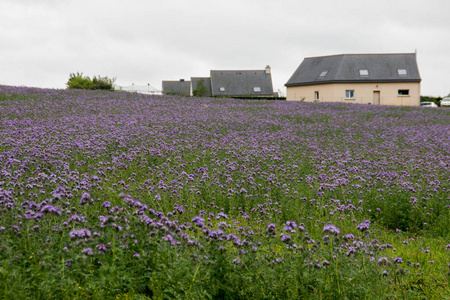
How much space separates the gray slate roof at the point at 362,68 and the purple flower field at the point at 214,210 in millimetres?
34128

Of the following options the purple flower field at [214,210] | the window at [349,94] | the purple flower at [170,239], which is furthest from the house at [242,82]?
the purple flower at [170,239]

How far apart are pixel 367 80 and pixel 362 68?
2055 millimetres

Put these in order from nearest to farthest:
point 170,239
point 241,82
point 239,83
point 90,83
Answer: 1. point 170,239
2. point 90,83
3. point 239,83
4. point 241,82

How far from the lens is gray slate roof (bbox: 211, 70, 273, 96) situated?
6638 centimetres

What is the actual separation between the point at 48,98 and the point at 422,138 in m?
16.2

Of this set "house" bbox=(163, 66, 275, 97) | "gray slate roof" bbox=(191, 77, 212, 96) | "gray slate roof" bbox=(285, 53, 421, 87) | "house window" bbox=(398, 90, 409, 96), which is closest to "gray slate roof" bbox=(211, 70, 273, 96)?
"house" bbox=(163, 66, 275, 97)

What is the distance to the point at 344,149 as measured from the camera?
11352 mm

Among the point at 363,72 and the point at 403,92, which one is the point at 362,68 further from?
the point at 403,92

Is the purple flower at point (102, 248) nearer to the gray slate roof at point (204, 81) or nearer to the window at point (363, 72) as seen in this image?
the window at point (363, 72)

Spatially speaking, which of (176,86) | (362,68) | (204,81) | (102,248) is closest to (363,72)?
(362,68)

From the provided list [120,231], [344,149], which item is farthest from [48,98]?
[120,231]

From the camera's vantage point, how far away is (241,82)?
67.8 meters

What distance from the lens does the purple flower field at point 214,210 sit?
357 cm

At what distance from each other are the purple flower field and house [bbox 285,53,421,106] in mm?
33424
